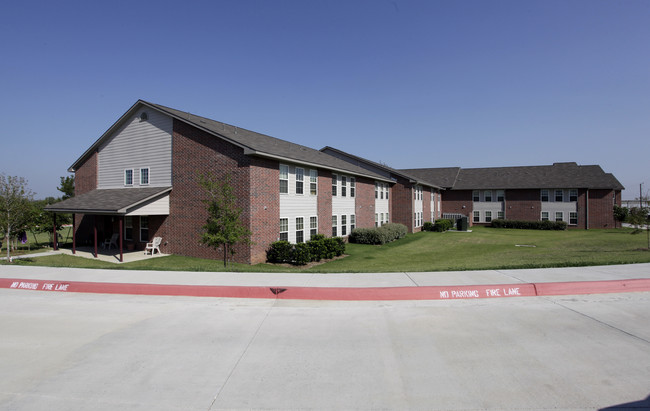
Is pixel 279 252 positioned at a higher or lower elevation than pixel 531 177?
lower

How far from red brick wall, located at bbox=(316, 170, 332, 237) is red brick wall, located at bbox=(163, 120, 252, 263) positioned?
5.09 metres

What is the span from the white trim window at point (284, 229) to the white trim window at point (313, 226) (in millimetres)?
2546

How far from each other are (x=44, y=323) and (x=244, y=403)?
5.29 m

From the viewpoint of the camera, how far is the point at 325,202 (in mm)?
22219

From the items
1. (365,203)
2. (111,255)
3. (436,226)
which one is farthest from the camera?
(436,226)

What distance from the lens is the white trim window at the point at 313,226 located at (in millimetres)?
20688

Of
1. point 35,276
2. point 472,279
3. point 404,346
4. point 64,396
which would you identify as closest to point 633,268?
point 472,279

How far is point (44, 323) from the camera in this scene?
6594mm

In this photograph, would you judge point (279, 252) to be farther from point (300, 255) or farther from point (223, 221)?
point (223, 221)

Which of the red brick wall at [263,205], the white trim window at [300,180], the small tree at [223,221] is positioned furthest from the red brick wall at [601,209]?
the small tree at [223,221]

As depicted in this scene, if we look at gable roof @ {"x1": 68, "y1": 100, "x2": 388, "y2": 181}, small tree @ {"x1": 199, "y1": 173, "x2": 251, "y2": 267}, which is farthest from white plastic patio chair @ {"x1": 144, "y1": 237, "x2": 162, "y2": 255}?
gable roof @ {"x1": 68, "y1": 100, "x2": 388, "y2": 181}

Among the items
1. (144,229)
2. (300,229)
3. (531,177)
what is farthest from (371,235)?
(531,177)

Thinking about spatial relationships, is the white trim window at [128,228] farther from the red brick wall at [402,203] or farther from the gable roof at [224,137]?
the red brick wall at [402,203]

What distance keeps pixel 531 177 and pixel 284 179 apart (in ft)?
129
